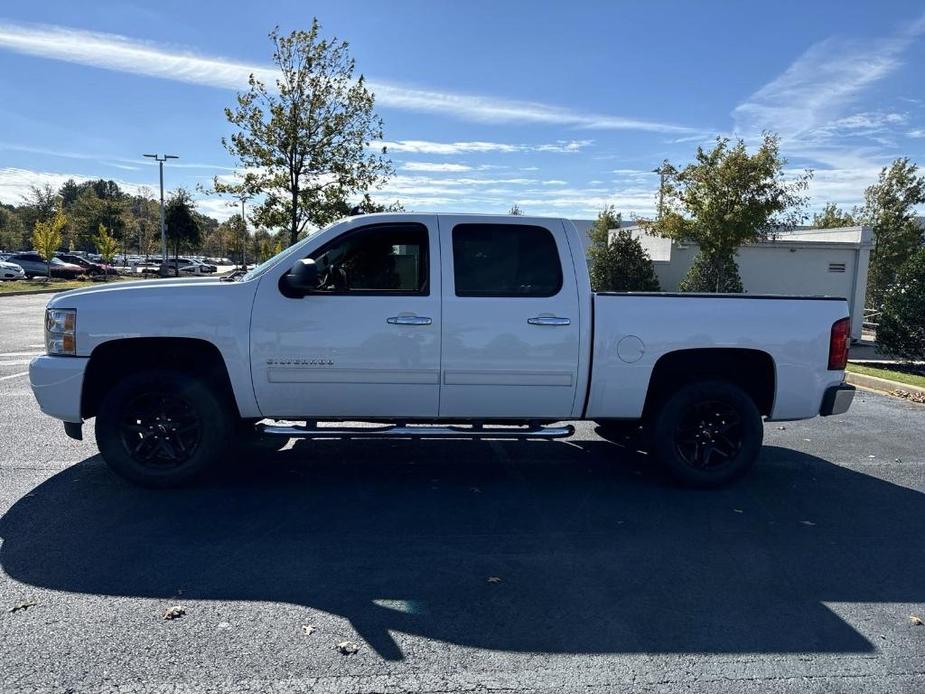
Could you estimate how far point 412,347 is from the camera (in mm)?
5082

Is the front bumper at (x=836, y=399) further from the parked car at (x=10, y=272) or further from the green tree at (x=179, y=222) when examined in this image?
the green tree at (x=179, y=222)

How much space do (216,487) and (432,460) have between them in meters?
1.86

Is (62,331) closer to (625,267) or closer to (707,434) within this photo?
(707,434)

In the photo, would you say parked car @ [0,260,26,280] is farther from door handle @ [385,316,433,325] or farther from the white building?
door handle @ [385,316,433,325]

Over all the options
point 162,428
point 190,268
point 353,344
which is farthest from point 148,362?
point 190,268

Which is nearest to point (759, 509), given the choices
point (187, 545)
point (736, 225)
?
point (187, 545)

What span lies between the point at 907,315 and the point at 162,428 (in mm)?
12698

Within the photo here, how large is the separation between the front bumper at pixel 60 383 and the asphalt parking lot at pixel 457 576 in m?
0.66

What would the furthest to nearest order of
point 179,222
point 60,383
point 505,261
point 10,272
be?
point 179,222 → point 10,272 → point 505,261 → point 60,383

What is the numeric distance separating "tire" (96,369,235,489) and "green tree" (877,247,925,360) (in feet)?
40.3

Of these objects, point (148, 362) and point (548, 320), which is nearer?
point (548, 320)

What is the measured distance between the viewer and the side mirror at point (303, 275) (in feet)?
15.8

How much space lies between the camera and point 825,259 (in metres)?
20.6

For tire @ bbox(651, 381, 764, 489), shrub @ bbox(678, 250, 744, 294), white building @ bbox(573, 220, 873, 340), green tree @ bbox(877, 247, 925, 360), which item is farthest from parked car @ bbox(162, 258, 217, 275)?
tire @ bbox(651, 381, 764, 489)
